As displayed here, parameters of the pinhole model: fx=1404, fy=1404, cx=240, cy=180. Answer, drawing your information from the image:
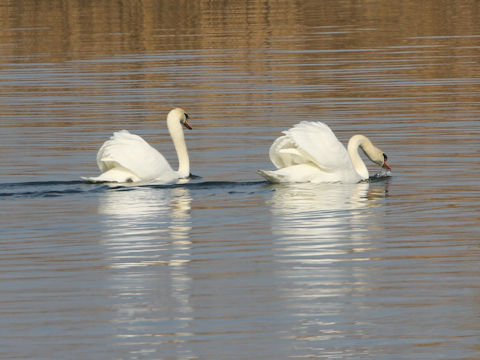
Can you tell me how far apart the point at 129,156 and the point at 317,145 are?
7.10 ft

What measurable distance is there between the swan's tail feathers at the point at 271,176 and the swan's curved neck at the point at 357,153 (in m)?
1.48

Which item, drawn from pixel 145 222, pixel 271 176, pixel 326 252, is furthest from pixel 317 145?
pixel 326 252

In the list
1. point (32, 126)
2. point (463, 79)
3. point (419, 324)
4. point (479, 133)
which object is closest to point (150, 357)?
point (419, 324)

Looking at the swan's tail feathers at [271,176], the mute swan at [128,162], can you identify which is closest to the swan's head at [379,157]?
the swan's tail feathers at [271,176]

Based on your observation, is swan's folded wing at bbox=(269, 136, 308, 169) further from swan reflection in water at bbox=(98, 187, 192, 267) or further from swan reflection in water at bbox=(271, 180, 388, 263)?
swan reflection in water at bbox=(98, 187, 192, 267)

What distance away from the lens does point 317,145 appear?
16.0 metres

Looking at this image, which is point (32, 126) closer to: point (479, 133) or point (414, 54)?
point (479, 133)

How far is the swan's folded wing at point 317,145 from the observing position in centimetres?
1597

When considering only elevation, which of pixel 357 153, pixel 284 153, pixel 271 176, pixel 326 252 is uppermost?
pixel 284 153

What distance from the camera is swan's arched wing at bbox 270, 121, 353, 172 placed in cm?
1598

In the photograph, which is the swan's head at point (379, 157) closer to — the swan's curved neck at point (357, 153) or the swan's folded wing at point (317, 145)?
the swan's curved neck at point (357, 153)

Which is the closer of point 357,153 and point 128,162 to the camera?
point 128,162

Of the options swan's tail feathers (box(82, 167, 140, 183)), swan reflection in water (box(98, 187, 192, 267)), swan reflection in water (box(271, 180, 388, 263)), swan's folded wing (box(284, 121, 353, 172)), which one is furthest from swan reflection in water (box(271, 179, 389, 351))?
swan's tail feathers (box(82, 167, 140, 183))

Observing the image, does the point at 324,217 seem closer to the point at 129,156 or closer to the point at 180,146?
the point at 129,156
